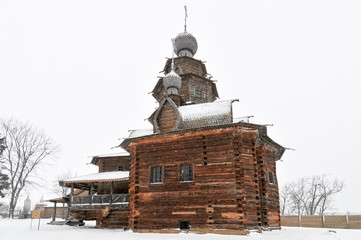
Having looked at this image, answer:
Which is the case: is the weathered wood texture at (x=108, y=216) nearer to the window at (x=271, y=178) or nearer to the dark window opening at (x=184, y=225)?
the dark window opening at (x=184, y=225)

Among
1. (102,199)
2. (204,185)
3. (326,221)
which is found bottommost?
(326,221)

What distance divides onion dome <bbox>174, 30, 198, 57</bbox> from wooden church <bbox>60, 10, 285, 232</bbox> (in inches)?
331

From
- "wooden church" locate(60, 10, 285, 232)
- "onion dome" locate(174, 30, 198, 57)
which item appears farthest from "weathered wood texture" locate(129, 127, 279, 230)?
"onion dome" locate(174, 30, 198, 57)

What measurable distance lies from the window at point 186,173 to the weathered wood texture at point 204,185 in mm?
243

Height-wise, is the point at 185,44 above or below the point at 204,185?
above

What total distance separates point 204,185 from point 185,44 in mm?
15733

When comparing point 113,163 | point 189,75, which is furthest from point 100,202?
point 189,75

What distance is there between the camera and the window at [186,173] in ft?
53.0

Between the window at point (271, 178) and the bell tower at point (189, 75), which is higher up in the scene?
the bell tower at point (189, 75)

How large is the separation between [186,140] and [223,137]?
227 centimetres

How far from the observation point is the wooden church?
1507 centimetres

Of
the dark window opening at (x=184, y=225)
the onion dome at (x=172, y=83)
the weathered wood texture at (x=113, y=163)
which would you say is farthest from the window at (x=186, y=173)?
the weathered wood texture at (x=113, y=163)

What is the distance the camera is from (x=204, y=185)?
15531 millimetres

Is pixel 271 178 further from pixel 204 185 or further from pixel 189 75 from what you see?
pixel 189 75
